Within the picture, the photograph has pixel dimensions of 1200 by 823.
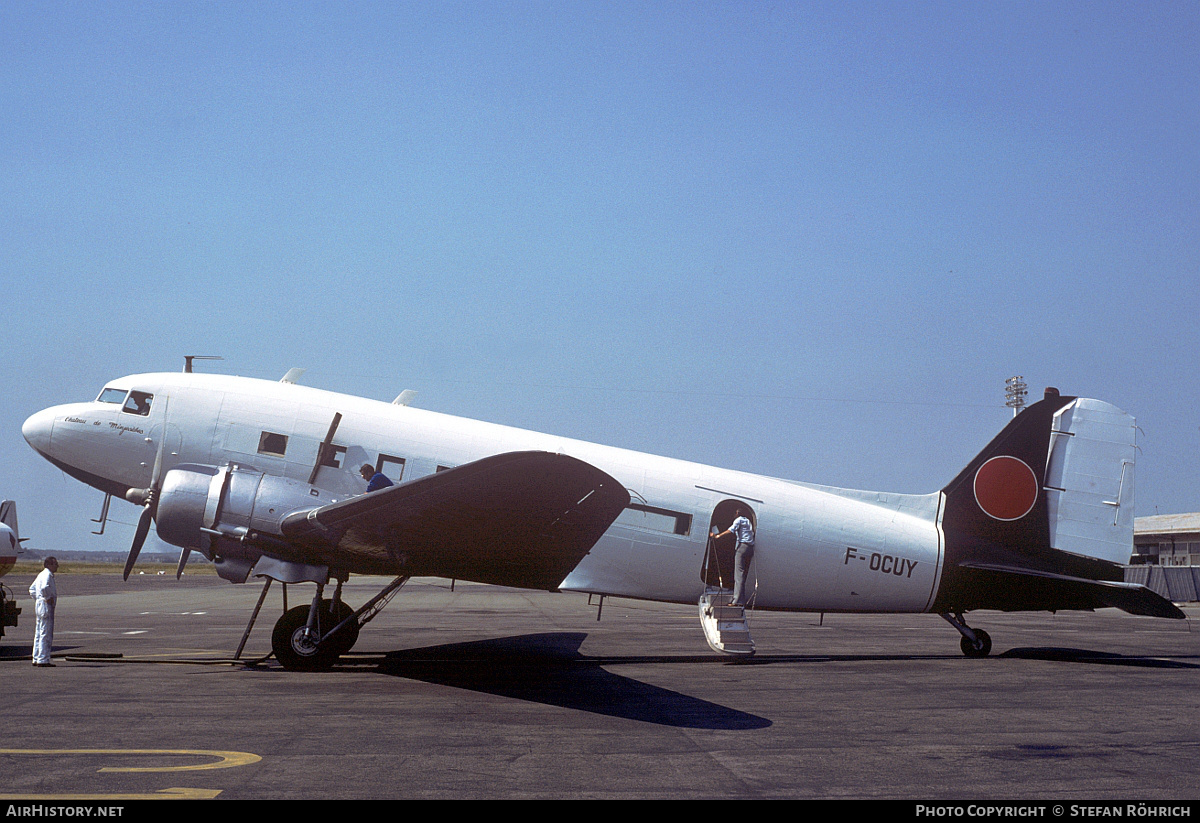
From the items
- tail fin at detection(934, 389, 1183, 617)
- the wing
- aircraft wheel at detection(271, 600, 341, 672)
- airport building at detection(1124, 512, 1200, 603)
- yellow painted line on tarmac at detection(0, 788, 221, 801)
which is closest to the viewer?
yellow painted line on tarmac at detection(0, 788, 221, 801)

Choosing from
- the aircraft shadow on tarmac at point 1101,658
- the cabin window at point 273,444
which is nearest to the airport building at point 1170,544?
the aircraft shadow on tarmac at point 1101,658

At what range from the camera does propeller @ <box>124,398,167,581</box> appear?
39.4 ft

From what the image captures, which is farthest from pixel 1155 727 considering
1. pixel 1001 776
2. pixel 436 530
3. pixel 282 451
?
pixel 282 451

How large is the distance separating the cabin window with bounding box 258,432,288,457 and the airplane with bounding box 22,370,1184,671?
0.10 feet

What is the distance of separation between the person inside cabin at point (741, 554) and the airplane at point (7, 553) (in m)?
11.6

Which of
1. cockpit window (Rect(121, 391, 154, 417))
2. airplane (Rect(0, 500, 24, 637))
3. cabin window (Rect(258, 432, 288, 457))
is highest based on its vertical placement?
cockpit window (Rect(121, 391, 154, 417))

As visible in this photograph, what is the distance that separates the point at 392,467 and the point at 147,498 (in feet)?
11.5

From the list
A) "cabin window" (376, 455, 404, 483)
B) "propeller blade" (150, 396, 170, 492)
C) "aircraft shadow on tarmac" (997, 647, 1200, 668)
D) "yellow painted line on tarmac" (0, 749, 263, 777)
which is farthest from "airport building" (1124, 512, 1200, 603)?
"yellow painted line on tarmac" (0, 749, 263, 777)

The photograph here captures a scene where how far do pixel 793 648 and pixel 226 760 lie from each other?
1200 centimetres

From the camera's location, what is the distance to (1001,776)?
648 centimetres

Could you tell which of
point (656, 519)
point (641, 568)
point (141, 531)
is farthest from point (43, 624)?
point (656, 519)

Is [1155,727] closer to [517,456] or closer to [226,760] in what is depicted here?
[517,456]

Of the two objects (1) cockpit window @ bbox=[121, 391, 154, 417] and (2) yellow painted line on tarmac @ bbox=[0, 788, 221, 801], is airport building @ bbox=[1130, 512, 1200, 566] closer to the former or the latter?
(1) cockpit window @ bbox=[121, 391, 154, 417]

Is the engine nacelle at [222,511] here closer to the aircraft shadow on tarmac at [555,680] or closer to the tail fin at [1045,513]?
the aircraft shadow on tarmac at [555,680]
